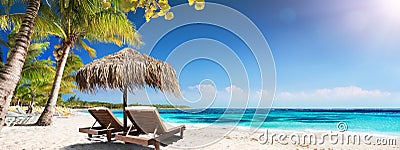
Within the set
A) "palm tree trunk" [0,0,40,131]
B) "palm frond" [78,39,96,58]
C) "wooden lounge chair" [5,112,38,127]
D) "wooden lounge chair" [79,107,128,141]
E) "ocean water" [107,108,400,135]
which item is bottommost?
"ocean water" [107,108,400,135]

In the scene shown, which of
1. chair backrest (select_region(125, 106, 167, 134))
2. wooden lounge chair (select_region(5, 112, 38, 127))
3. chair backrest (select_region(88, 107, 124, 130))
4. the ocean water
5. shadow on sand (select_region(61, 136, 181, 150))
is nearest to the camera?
chair backrest (select_region(125, 106, 167, 134))

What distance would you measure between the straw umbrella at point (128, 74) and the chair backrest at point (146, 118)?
934 mm

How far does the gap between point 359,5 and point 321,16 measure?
3310mm

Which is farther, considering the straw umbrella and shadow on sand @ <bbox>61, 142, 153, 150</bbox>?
the straw umbrella

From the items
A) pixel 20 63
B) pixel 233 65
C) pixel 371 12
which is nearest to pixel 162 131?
pixel 20 63

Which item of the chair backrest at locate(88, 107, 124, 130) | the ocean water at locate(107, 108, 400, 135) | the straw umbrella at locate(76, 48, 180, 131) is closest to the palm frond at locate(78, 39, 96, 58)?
the ocean water at locate(107, 108, 400, 135)

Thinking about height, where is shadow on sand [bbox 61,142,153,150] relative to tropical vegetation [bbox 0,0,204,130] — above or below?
below

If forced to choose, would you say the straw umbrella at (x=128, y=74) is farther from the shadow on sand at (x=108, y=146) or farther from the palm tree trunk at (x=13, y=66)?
the palm tree trunk at (x=13, y=66)

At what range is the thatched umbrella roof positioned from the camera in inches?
182

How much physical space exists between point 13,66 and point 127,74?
2328mm

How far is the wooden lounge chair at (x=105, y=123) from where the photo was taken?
14.5 ft

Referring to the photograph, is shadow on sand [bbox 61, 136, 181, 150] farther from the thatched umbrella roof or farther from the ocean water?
the ocean water

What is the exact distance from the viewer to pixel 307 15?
16141 mm

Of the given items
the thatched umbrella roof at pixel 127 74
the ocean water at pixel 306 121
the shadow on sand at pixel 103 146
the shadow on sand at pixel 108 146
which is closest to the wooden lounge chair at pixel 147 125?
the shadow on sand at pixel 108 146
